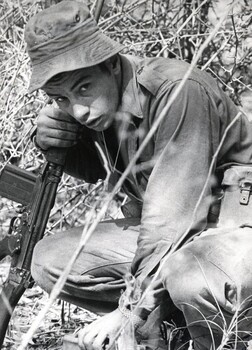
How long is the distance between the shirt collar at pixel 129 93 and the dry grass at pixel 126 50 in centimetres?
186

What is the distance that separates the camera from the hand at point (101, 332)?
12.0 feet

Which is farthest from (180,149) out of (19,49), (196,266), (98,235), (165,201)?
(19,49)

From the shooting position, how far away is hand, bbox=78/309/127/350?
3650 mm

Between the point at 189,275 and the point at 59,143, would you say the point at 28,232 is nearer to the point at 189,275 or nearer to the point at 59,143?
the point at 59,143

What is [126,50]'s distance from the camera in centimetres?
597

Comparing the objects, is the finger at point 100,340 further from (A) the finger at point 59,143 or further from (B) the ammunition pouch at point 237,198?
(A) the finger at point 59,143

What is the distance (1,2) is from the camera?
6301 mm

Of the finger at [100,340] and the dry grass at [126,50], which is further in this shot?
the dry grass at [126,50]

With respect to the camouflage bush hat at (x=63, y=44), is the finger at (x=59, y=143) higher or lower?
lower

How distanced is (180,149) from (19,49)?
2438mm

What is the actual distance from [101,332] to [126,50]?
275 cm

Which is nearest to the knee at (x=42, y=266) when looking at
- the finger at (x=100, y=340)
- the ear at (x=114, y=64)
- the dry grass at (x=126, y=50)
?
the finger at (x=100, y=340)

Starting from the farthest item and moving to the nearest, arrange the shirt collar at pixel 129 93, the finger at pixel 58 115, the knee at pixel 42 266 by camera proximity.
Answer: the knee at pixel 42 266 < the finger at pixel 58 115 < the shirt collar at pixel 129 93

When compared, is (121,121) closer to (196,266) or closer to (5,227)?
(196,266)
